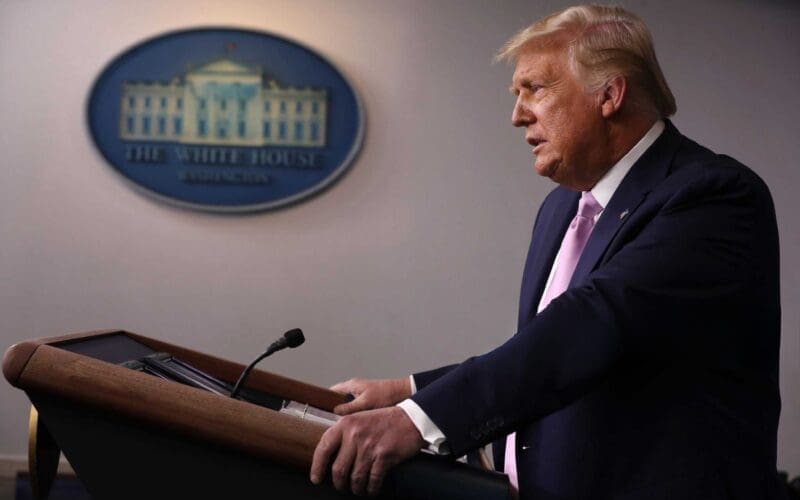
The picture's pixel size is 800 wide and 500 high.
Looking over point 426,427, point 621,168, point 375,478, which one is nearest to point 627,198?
point 621,168

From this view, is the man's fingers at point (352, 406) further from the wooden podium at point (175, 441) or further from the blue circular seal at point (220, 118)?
the blue circular seal at point (220, 118)

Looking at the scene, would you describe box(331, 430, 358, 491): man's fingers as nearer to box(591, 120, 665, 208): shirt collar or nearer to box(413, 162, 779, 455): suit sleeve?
box(413, 162, 779, 455): suit sleeve

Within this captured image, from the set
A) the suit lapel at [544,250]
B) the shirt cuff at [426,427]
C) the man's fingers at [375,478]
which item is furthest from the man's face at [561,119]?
the man's fingers at [375,478]

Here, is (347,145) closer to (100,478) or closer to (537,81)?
(537,81)

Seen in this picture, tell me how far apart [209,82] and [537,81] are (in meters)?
2.45

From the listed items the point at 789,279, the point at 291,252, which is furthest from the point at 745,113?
the point at 291,252

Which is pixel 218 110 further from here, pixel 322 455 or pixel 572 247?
pixel 322 455

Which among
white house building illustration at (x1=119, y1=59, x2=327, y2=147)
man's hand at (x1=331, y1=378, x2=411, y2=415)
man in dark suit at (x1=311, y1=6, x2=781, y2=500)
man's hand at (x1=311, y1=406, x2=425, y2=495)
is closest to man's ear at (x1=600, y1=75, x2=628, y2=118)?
man in dark suit at (x1=311, y1=6, x2=781, y2=500)

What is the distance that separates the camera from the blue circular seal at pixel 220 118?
3748 mm

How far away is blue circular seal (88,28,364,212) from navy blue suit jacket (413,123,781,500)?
249cm

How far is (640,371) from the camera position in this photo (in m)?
1.29

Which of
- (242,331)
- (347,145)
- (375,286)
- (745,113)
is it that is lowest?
(242,331)

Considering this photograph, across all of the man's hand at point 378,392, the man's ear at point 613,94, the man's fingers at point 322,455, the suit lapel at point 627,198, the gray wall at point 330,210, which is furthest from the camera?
the gray wall at point 330,210

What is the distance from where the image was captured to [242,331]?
3.76m
